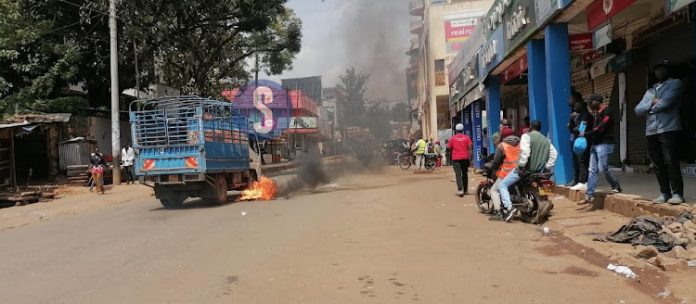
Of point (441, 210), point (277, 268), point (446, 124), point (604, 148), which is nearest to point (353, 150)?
point (446, 124)

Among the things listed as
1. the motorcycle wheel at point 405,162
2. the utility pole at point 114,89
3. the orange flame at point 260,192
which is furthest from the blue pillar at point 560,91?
the motorcycle wheel at point 405,162

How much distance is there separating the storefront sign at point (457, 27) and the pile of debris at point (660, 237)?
3043cm

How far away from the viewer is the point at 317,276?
568 cm

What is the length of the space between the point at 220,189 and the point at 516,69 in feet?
28.7

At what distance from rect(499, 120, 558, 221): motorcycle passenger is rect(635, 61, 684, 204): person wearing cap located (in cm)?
165

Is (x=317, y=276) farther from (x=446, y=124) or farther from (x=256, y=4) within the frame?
(x=446, y=124)

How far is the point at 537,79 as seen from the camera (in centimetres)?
1291

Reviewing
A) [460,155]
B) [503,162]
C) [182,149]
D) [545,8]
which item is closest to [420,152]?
[460,155]

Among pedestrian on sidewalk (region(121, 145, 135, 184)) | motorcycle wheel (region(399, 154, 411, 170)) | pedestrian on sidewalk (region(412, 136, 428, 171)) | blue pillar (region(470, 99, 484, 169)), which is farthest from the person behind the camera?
motorcycle wheel (region(399, 154, 411, 170))

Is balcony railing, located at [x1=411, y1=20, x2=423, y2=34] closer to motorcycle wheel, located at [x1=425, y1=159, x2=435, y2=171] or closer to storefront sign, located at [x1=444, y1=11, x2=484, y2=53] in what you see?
storefront sign, located at [x1=444, y1=11, x2=484, y2=53]

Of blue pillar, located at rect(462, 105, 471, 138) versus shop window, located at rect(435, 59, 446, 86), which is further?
shop window, located at rect(435, 59, 446, 86)

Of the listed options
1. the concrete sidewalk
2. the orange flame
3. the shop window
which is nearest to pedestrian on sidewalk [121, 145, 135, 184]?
the orange flame

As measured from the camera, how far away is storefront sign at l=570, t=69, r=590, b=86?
1598 cm

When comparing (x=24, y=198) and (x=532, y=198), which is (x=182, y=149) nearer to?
(x=24, y=198)
